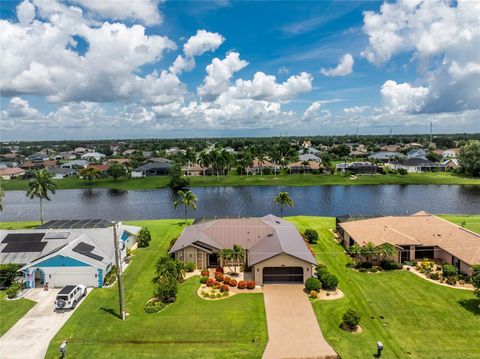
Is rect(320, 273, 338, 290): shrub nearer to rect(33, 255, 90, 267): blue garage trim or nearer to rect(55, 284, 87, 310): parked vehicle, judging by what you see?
rect(55, 284, 87, 310): parked vehicle

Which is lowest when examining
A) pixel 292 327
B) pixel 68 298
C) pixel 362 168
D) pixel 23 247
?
pixel 292 327

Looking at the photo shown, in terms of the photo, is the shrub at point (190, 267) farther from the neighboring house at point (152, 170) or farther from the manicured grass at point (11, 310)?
the neighboring house at point (152, 170)

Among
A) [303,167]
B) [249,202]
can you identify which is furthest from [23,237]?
[303,167]

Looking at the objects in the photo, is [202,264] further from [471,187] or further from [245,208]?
[471,187]

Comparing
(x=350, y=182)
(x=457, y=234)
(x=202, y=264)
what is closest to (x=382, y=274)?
(x=457, y=234)

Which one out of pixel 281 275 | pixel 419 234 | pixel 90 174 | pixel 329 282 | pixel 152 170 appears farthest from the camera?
pixel 152 170

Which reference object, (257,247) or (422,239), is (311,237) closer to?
(257,247)
